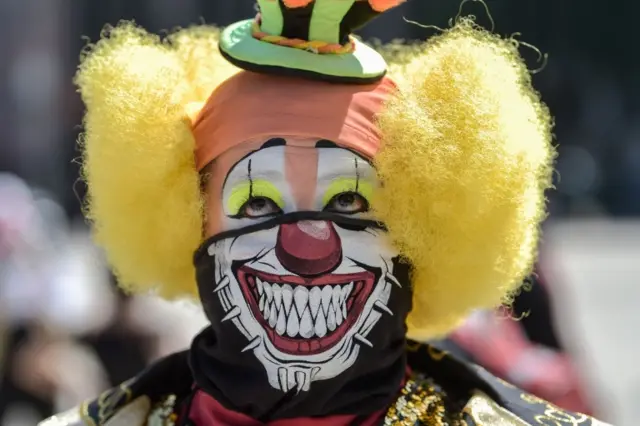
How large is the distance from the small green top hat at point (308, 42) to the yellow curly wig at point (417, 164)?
Result: 0.13 m

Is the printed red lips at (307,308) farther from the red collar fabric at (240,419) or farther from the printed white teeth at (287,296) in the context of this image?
the red collar fabric at (240,419)

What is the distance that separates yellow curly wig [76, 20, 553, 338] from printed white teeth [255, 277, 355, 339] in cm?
18

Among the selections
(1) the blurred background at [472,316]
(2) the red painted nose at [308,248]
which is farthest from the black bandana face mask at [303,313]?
(1) the blurred background at [472,316]

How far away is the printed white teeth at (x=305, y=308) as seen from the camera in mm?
1979

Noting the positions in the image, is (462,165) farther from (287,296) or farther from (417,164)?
(287,296)

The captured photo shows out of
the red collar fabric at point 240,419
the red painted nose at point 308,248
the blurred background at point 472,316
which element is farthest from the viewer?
the blurred background at point 472,316

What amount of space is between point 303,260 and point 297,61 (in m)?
0.41

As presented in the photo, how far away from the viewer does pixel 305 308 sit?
1979mm

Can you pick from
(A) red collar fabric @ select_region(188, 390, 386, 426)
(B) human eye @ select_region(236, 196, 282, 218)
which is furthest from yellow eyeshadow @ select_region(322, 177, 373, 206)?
(A) red collar fabric @ select_region(188, 390, 386, 426)

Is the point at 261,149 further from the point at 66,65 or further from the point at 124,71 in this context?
the point at 66,65

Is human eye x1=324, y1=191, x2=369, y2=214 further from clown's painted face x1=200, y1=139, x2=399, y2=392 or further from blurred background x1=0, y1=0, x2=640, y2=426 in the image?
blurred background x1=0, y1=0, x2=640, y2=426

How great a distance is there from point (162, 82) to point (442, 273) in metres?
0.74

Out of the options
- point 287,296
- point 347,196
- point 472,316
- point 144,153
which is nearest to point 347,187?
point 347,196

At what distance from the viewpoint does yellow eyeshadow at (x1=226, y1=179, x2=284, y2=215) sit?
2031 mm
